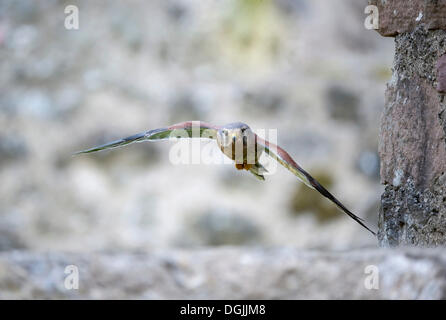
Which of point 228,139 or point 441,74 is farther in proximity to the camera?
point 228,139

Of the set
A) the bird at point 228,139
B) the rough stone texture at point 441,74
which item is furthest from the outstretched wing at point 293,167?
the rough stone texture at point 441,74

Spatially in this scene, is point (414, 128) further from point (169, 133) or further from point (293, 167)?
point (169, 133)

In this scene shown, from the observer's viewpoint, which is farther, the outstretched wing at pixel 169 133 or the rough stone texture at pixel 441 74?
the outstretched wing at pixel 169 133

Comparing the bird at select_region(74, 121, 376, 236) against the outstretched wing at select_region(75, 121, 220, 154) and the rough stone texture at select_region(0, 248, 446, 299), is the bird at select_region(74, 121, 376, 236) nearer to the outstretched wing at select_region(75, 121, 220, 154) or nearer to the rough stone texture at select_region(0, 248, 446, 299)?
the outstretched wing at select_region(75, 121, 220, 154)

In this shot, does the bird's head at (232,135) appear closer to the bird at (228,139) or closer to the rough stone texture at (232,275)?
the bird at (228,139)

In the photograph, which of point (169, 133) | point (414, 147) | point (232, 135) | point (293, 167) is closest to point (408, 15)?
point (414, 147)

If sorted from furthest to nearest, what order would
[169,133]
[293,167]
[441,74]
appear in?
[169,133] < [293,167] < [441,74]

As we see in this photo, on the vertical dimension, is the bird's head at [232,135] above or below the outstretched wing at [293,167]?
above
